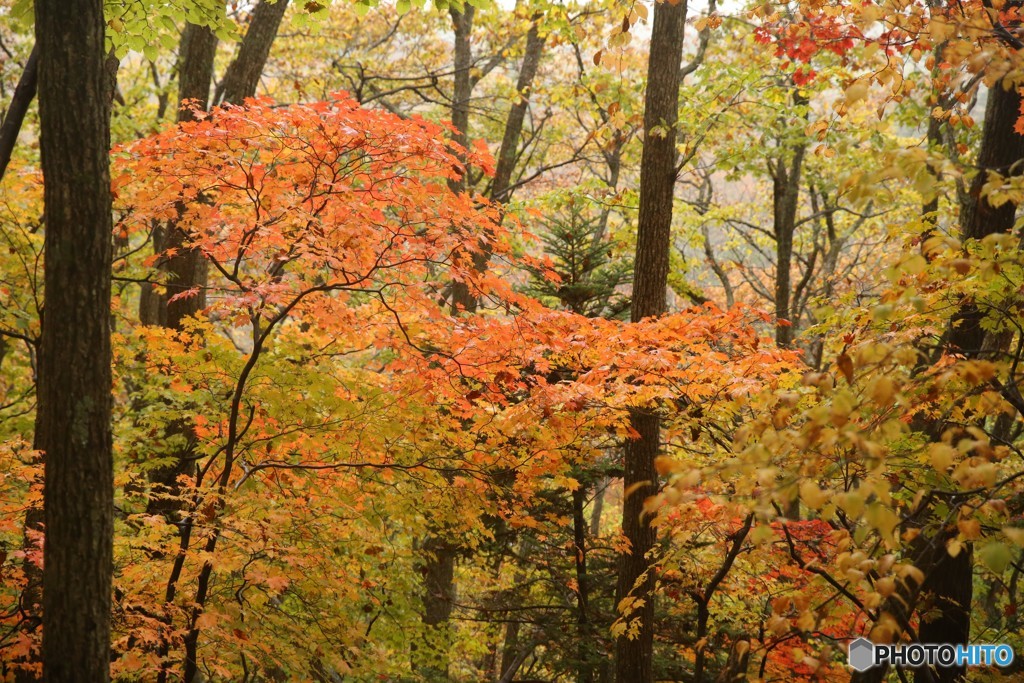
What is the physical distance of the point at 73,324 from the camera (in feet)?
10.6

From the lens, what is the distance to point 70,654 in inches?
129

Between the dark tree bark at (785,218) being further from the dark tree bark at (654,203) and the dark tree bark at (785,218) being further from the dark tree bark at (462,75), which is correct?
the dark tree bark at (654,203)

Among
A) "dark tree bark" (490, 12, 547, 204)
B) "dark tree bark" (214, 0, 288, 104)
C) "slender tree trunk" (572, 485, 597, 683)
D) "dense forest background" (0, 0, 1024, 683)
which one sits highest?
"dark tree bark" (490, 12, 547, 204)

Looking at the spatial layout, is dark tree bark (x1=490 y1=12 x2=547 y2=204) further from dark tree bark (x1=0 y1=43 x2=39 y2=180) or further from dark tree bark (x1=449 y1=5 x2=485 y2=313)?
dark tree bark (x1=0 y1=43 x2=39 y2=180)

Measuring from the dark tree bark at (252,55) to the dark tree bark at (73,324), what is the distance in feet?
15.0

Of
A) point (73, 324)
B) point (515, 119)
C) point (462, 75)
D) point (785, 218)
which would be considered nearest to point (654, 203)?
point (73, 324)

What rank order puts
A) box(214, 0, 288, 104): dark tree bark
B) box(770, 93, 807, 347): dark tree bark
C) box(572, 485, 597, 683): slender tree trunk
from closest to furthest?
box(214, 0, 288, 104): dark tree bark → box(572, 485, 597, 683): slender tree trunk → box(770, 93, 807, 347): dark tree bark

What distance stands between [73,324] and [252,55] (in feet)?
17.7

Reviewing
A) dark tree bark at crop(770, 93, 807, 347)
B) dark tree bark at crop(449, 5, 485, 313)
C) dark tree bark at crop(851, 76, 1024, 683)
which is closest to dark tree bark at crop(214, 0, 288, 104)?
dark tree bark at crop(449, 5, 485, 313)

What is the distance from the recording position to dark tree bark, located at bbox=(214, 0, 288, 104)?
25.0 feet

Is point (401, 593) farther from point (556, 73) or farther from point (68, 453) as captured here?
point (556, 73)

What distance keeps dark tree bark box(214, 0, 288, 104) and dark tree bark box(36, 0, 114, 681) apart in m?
4.58

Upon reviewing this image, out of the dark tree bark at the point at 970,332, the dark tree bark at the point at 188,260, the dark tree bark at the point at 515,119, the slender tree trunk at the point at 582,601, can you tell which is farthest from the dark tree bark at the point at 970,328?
the dark tree bark at the point at 515,119

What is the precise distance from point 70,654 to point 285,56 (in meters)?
15.8
